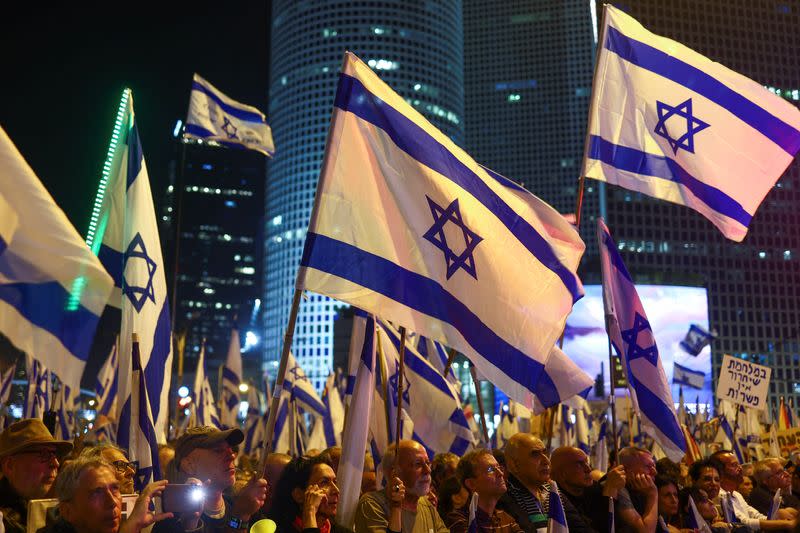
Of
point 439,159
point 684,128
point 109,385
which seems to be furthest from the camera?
point 109,385

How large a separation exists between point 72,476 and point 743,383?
15.6 meters

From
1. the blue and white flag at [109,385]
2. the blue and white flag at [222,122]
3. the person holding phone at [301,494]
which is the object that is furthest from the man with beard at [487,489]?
the blue and white flag at [222,122]

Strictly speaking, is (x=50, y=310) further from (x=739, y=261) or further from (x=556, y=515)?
(x=739, y=261)

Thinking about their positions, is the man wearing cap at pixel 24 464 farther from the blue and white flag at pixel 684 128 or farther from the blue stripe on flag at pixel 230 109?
the blue stripe on flag at pixel 230 109

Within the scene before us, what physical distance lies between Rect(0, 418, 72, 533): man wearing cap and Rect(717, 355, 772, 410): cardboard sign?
14.6 meters

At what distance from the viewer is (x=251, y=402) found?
93.7 feet

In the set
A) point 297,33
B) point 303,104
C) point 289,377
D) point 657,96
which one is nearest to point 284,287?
point 303,104

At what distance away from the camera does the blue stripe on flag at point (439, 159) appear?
21.6 feet

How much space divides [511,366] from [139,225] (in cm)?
361

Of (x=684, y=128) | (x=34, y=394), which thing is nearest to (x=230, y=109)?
A: (x=34, y=394)

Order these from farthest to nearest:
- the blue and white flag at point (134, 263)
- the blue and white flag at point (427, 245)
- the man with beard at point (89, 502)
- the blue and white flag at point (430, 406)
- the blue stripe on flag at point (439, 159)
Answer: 1. the blue and white flag at point (430, 406)
2. the blue and white flag at point (134, 263)
3. the blue stripe on flag at point (439, 159)
4. the blue and white flag at point (427, 245)
5. the man with beard at point (89, 502)

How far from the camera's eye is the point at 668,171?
32.0 feet

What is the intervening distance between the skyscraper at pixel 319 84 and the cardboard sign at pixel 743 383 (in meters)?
116

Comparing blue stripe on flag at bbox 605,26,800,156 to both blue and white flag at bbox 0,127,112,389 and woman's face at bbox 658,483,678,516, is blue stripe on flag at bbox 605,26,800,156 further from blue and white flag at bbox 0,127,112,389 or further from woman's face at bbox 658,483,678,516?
blue and white flag at bbox 0,127,112,389
